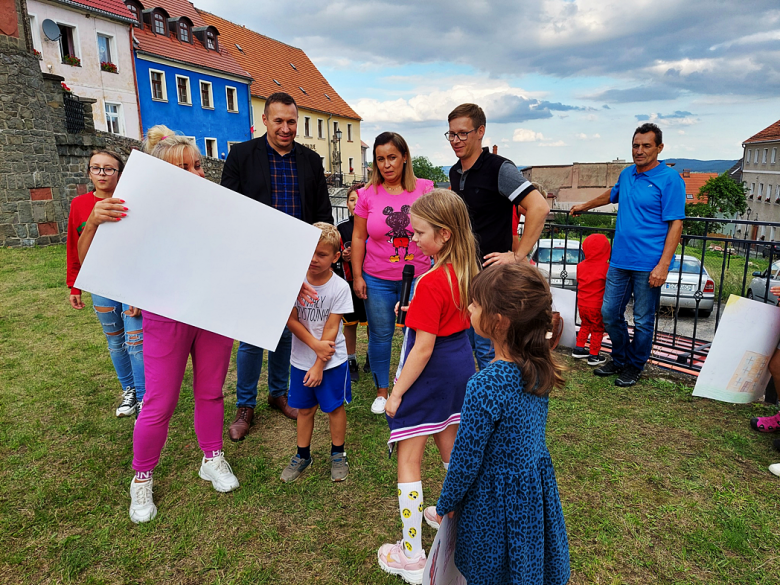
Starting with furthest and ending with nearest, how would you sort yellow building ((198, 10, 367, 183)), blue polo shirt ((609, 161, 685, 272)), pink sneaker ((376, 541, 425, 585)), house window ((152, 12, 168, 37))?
1. yellow building ((198, 10, 367, 183))
2. house window ((152, 12, 168, 37))
3. blue polo shirt ((609, 161, 685, 272))
4. pink sneaker ((376, 541, 425, 585))

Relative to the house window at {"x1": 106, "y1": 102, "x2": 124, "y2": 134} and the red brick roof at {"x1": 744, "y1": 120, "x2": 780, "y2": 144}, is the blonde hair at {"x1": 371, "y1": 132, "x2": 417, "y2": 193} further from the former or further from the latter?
the red brick roof at {"x1": 744, "y1": 120, "x2": 780, "y2": 144}

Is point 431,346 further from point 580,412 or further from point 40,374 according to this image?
point 40,374

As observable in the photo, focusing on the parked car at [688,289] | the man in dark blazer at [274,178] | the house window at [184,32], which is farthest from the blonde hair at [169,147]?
the house window at [184,32]

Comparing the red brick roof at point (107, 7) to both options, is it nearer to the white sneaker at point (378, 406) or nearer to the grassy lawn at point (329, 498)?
the grassy lawn at point (329, 498)

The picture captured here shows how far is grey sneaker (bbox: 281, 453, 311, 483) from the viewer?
2846mm

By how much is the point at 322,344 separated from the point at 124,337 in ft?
6.16

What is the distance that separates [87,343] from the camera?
16.8 feet

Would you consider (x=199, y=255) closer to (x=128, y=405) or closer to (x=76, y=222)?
(x=76, y=222)

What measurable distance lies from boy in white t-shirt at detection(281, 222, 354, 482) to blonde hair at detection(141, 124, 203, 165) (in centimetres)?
76

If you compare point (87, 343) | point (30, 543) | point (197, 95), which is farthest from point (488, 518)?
point (197, 95)

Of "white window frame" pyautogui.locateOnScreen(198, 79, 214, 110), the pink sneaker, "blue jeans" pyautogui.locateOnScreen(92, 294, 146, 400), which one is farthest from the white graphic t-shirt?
"white window frame" pyautogui.locateOnScreen(198, 79, 214, 110)

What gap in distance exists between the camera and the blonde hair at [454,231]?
2.07 metres

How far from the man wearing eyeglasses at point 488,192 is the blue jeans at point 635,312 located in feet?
4.87

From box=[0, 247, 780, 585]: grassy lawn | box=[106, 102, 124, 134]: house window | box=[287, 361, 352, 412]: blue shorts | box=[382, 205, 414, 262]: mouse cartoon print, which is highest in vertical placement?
box=[106, 102, 124, 134]: house window
